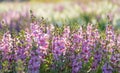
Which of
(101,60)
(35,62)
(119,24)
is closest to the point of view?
(35,62)

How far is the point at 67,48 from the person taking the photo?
5.17 meters

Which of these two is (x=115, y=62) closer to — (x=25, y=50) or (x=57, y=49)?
(x=57, y=49)

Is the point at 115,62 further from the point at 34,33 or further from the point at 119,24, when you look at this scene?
the point at 119,24

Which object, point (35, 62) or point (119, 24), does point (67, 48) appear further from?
point (119, 24)

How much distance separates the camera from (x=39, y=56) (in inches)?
197

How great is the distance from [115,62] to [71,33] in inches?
25.8

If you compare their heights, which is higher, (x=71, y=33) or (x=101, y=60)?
(x=71, y=33)

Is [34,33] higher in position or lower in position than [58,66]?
higher

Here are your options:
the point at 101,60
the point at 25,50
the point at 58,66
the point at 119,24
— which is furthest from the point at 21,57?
the point at 119,24

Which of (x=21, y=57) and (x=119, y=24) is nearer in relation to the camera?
(x=21, y=57)

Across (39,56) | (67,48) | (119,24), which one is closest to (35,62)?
(39,56)

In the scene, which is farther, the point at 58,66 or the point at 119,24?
the point at 119,24

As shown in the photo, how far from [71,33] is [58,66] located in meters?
0.45

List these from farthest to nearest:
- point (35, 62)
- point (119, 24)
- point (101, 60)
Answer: point (119, 24) → point (101, 60) → point (35, 62)
